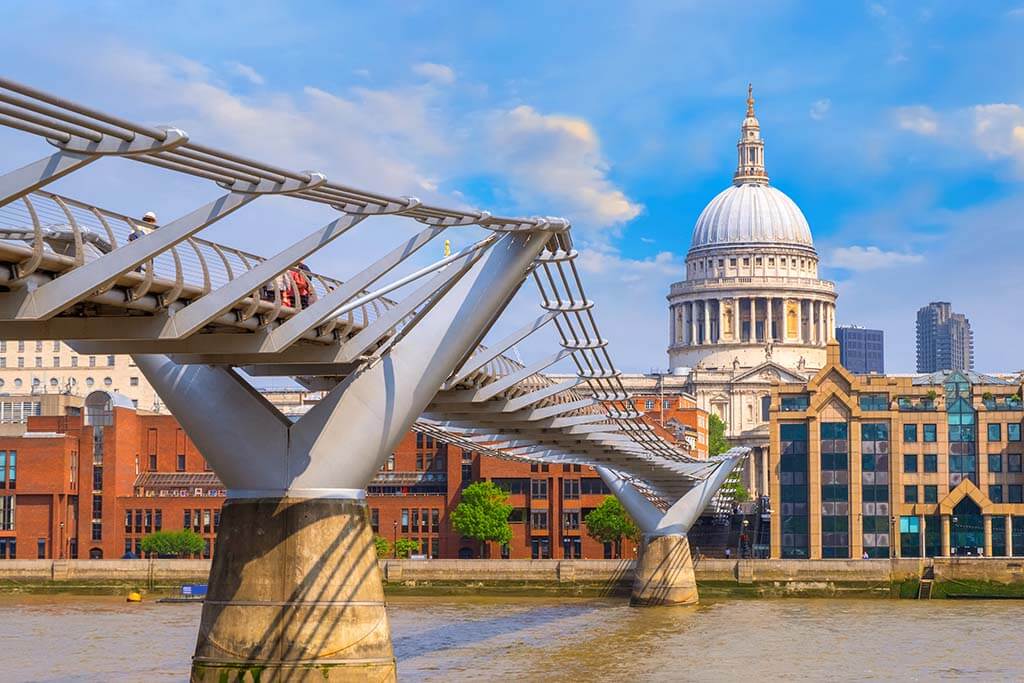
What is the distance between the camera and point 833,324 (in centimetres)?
16225

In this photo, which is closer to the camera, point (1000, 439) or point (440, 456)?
point (1000, 439)

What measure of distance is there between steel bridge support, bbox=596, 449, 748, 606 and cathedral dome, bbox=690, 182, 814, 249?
97648 millimetres

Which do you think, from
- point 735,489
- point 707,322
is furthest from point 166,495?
point 707,322

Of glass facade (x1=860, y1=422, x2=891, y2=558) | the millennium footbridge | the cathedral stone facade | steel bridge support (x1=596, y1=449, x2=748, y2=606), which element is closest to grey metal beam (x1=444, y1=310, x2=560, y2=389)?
the millennium footbridge

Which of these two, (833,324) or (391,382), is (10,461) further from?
(833,324)

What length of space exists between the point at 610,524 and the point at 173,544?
1933 cm

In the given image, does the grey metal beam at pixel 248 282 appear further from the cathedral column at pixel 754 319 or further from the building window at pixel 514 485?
the cathedral column at pixel 754 319

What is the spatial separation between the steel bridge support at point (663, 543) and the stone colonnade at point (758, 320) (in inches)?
3703

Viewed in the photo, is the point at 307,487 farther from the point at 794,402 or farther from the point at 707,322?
the point at 707,322

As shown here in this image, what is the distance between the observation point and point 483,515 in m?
80.5

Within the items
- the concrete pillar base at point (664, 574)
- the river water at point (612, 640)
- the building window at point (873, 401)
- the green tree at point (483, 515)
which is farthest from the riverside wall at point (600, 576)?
the building window at point (873, 401)

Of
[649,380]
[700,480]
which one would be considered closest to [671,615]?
[700,480]

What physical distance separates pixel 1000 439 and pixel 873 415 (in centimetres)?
531

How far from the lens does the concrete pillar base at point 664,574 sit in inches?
2442
